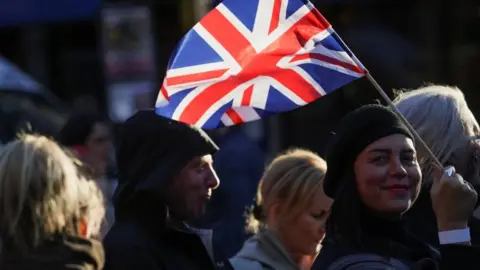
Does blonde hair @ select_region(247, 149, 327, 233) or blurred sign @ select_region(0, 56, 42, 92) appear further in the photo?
blurred sign @ select_region(0, 56, 42, 92)

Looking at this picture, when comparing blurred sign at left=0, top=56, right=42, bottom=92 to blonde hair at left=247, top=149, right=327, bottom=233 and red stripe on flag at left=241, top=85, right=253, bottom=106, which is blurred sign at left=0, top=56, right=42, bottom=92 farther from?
red stripe on flag at left=241, top=85, right=253, bottom=106

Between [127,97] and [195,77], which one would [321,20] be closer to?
[195,77]

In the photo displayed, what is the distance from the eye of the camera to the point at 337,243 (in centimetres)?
358

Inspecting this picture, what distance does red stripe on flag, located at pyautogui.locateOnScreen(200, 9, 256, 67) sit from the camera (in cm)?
438

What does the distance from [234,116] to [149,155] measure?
0.34 metres

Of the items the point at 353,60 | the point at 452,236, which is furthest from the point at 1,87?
the point at 452,236

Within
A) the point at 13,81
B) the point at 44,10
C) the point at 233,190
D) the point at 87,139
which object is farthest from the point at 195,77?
the point at 44,10

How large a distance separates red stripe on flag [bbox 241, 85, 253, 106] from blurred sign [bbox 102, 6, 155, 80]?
26.9ft

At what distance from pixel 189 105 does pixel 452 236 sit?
3.84 ft

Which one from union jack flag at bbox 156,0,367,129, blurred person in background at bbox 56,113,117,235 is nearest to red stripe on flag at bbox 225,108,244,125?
union jack flag at bbox 156,0,367,129

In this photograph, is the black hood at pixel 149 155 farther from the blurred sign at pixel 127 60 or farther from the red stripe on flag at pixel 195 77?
the blurred sign at pixel 127 60

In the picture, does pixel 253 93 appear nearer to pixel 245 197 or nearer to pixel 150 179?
pixel 150 179

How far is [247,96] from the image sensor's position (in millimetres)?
4383

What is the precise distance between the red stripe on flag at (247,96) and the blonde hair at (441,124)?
535mm
